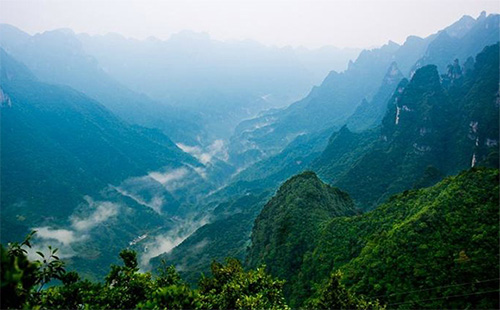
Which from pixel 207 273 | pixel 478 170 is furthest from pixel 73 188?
pixel 478 170

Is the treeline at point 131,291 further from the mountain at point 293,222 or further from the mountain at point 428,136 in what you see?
the mountain at point 428,136

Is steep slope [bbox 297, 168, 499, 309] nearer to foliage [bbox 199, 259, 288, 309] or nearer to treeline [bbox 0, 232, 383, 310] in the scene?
treeline [bbox 0, 232, 383, 310]

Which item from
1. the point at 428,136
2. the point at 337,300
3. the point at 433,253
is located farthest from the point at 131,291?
the point at 428,136

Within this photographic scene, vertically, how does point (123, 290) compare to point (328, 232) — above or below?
above

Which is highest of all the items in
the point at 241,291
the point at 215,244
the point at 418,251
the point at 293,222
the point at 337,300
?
the point at 241,291

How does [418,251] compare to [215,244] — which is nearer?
[418,251]

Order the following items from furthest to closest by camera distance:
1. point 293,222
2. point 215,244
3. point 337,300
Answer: point 215,244 → point 293,222 → point 337,300

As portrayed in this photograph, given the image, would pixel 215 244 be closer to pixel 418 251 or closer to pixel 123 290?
pixel 418 251
